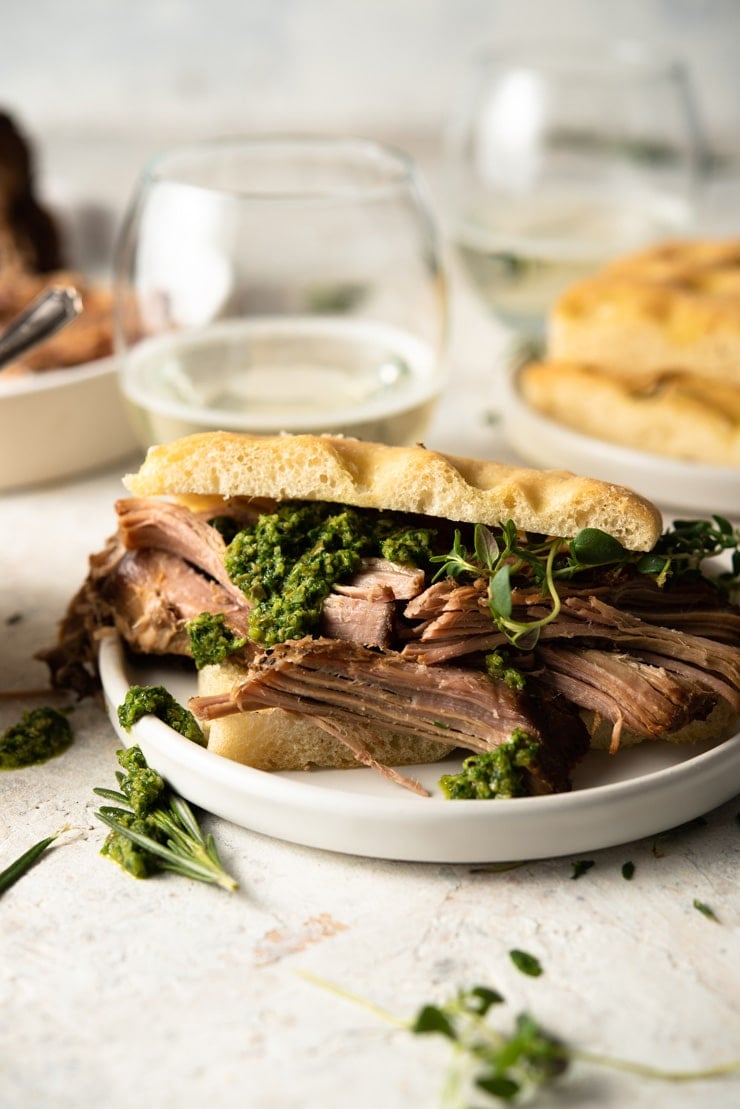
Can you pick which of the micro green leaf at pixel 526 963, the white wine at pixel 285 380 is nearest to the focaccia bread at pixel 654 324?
the white wine at pixel 285 380

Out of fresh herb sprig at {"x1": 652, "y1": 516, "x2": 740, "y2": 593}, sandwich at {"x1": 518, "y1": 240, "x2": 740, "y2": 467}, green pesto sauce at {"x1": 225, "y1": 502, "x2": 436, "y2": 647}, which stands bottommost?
sandwich at {"x1": 518, "y1": 240, "x2": 740, "y2": 467}

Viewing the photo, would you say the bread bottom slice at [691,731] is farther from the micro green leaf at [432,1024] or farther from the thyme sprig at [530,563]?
the micro green leaf at [432,1024]

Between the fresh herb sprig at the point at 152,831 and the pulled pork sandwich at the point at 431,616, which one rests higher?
the pulled pork sandwich at the point at 431,616

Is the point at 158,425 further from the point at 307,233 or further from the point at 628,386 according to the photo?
the point at 628,386

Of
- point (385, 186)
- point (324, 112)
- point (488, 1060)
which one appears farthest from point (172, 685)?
point (324, 112)

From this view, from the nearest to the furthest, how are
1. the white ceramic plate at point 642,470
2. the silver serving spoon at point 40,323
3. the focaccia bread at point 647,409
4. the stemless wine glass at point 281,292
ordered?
1. the silver serving spoon at point 40,323
2. the stemless wine glass at point 281,292
3. the white ceramic plate at point 642,470
4. the focaccia bread at point 647,409

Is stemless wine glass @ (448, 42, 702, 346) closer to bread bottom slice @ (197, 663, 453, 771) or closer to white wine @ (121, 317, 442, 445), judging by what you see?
white wine @ (121, 317, 442, 445)

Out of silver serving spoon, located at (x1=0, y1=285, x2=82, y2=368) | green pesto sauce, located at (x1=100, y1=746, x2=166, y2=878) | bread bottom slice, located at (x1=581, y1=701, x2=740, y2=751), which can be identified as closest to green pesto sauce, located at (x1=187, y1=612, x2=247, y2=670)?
green pesto sauce, located at (x1=100, y1=746, x2=166, y2=878)
